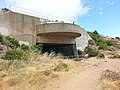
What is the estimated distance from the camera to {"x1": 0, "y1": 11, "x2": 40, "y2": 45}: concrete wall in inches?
972

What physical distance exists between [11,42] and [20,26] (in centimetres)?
311

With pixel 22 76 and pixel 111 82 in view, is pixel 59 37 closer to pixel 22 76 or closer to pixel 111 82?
pixel 22 76

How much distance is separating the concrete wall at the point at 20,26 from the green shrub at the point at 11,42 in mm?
896

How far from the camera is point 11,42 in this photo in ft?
77.6

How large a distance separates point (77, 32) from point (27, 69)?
1710cm

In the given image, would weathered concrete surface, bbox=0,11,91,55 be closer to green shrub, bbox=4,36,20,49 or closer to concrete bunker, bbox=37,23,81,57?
concrete bunker, bbox=37,23,81,57

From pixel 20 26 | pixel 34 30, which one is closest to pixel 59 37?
pixel 34 30

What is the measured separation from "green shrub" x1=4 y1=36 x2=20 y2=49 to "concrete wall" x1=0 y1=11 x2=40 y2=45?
0.90 m

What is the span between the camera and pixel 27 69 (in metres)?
14.5

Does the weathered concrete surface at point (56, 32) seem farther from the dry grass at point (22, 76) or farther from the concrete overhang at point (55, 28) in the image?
the dry grass at point (22, 76)

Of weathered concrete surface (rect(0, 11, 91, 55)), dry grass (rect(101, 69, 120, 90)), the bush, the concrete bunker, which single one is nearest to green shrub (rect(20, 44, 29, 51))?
weathered concrete surface (rect(0, 11, 91, 55))

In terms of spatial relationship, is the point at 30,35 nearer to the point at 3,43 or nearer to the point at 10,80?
the point at 3,43

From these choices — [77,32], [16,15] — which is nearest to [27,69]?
[16,15]

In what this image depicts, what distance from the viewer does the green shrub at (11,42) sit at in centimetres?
2284
